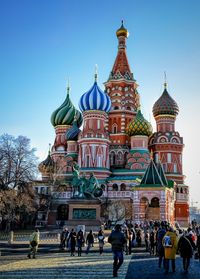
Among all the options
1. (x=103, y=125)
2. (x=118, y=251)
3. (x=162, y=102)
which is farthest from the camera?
(x=162, y=102)

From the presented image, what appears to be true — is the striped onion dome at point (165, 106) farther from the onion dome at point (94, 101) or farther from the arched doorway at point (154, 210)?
the arched doorway at point (154, 210)

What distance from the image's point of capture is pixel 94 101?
57.3 m

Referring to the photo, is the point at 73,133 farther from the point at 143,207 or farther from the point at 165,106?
the point at 143,207

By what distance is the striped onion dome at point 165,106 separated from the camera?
63.0 metres

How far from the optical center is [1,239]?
2864 centimetres

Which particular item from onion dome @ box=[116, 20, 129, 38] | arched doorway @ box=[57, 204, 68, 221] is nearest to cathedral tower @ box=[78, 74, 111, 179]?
arched doorway @ box=[57, 204, 68, 221]

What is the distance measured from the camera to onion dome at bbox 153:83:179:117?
6302cm

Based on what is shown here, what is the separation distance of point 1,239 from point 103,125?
32.0 meters

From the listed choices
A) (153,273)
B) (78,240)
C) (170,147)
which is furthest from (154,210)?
(153,273)

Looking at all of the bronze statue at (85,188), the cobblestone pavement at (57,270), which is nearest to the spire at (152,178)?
the bronze statue at (85,188)

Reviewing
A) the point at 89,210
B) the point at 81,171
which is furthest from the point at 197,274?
the point at 81,171

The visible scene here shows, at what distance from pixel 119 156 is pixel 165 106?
12.2 m

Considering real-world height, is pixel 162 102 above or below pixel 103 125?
above

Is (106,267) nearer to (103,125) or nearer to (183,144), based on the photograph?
(103,125)
